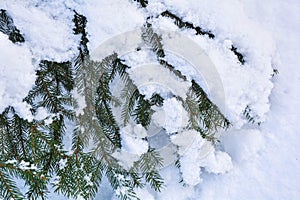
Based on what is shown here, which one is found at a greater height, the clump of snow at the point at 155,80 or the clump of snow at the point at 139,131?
the clump of snow at the point at 155,80

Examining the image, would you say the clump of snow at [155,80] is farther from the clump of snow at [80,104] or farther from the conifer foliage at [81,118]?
the clump of snow at [80,104]

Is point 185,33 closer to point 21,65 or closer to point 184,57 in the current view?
point 184,57

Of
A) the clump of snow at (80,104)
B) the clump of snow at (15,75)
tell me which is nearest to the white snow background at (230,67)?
the clump of snow at (15,75)

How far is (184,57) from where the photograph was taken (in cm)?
139

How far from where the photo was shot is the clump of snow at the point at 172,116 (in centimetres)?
138

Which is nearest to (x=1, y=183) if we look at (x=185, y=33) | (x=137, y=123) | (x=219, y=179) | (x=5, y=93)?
(x=5, y=93)

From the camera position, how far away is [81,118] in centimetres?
135

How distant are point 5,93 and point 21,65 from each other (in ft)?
0.37

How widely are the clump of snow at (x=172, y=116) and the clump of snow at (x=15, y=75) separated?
1.78 ft

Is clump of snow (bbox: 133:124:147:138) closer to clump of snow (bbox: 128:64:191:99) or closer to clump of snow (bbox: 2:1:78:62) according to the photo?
clump of snow (bbox: 128:64:191:99)

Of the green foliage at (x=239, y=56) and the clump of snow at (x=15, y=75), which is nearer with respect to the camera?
the clump of snow at (x=15, y=75)

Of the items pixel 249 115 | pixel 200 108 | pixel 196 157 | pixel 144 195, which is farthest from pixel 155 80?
pixel 144 195

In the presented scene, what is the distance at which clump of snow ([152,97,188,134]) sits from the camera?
138 cm

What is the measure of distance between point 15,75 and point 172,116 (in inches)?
25.9
